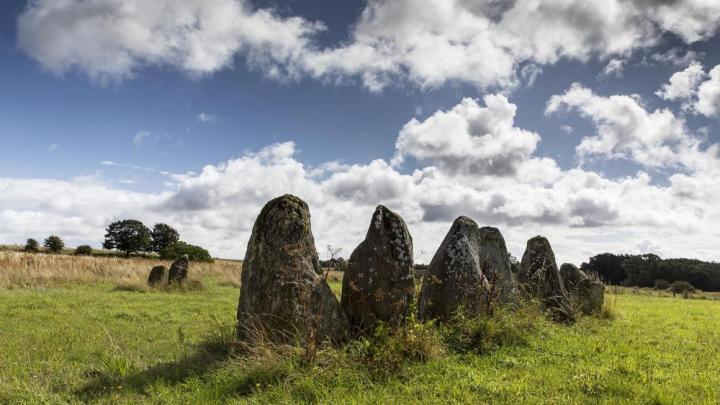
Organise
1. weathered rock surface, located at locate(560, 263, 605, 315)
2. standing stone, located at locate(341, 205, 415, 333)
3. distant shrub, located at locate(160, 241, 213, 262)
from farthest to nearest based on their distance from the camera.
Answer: distant shrub, located at locate(160, 241, 213, 262) < weathered rock surface, located at locate(560, 263, 605, 315) < standing stone, located at locate(341, 205, 415, 333)

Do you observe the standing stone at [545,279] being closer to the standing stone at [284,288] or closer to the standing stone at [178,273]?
the standing stone at [284,288]

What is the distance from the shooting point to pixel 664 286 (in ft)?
199

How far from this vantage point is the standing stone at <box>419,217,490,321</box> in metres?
10.7

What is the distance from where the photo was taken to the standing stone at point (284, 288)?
848cm

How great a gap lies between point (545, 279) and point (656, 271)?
69.2 meters

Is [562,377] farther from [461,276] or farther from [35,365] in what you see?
[35,365]

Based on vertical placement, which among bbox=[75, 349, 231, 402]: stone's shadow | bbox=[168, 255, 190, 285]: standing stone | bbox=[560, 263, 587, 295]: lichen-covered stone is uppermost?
bbox=[560, 263, 587, 295]: lichen-covered stone

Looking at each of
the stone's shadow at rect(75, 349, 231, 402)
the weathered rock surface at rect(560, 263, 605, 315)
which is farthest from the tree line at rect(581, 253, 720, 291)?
the stone's shadow at rect(75, 349, 231, 402)

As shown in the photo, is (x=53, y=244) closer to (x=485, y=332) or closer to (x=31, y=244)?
(x=31, y=244)

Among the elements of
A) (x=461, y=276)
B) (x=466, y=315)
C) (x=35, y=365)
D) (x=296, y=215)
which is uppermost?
(x=296, y=215)

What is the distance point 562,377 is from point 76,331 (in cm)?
1036

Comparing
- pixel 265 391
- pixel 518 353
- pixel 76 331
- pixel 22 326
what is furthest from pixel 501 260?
pixel 22 326

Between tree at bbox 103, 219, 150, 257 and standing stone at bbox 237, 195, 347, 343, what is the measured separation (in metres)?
80.7

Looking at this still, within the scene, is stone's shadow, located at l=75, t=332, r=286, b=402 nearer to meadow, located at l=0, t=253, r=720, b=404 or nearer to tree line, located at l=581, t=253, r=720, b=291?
meadow, located at l=0, t=253, r=720, b=404
